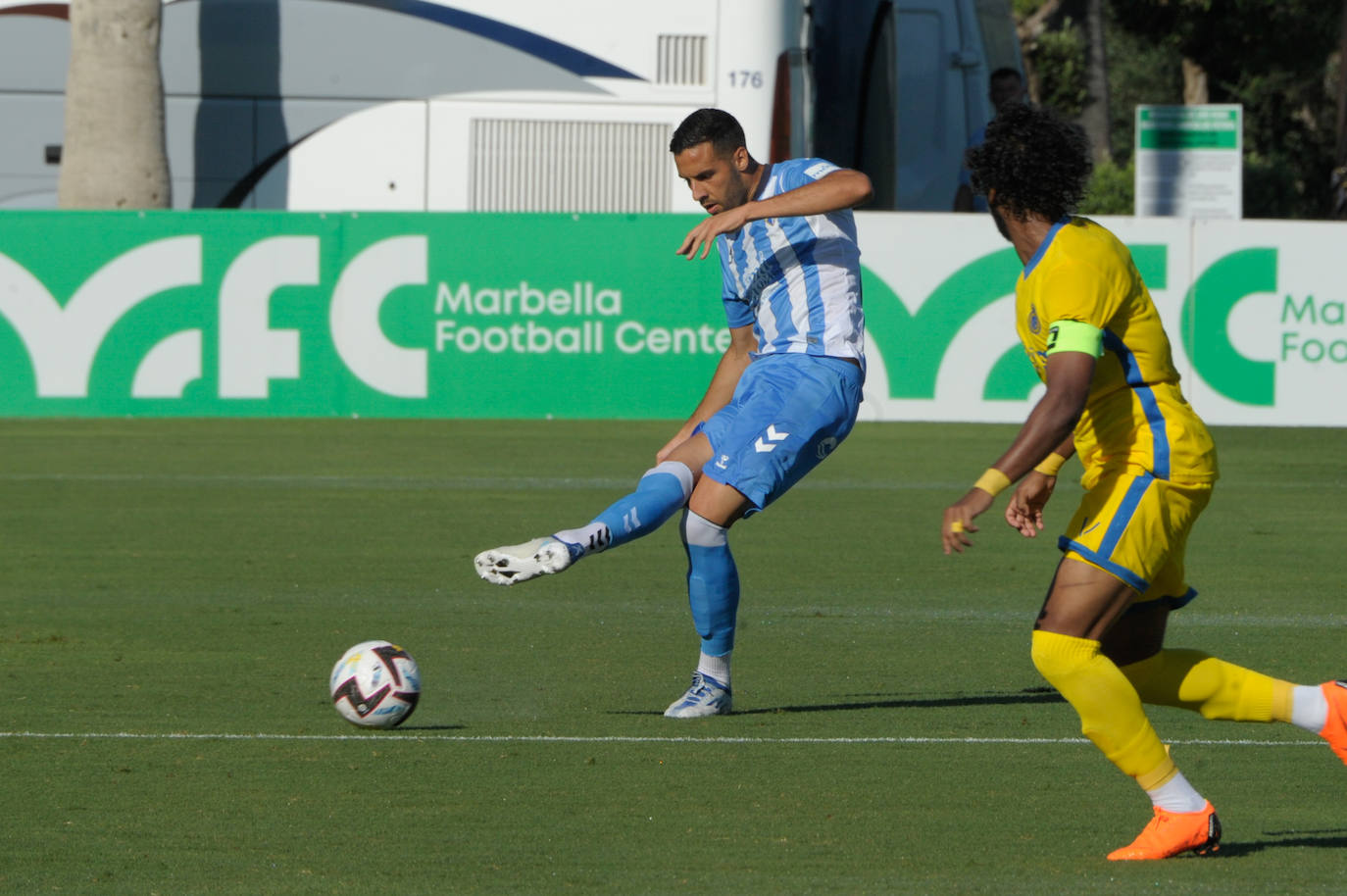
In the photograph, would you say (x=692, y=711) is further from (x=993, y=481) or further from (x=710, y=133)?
(x=993, y=481)

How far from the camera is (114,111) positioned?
19625 mm

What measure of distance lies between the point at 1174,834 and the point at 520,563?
1987mm

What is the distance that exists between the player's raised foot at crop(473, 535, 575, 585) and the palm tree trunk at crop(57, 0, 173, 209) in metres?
15.0

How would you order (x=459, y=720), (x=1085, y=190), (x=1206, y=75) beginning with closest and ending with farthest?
(x=1085, y=190) → (x=459, y=720) → (x=1206, y=75)

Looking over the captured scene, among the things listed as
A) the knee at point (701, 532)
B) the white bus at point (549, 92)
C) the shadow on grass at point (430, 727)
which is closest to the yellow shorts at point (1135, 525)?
the knee at point (701, 532)

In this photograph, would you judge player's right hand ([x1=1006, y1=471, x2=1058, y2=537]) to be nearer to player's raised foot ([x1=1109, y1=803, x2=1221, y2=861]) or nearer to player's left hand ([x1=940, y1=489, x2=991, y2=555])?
player's left hand ([x1=940, y1=489, x2=991, y2=555])

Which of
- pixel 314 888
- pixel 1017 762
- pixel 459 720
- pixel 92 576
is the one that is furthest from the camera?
pixel 92 576

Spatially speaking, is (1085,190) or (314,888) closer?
(314,888)

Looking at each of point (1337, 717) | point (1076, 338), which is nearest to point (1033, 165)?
point (1076, 338)

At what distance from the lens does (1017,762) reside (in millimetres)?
5793

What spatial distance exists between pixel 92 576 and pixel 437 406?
750 centimetres

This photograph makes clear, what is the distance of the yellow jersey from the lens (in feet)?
15.4

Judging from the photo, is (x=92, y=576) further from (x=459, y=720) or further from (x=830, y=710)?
(x=830, y=710)

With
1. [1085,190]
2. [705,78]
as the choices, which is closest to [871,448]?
[705,78]
